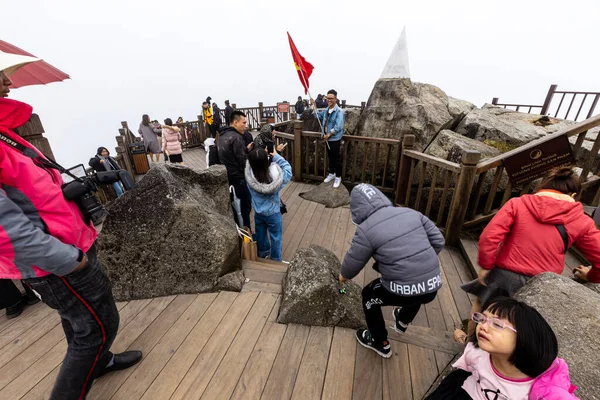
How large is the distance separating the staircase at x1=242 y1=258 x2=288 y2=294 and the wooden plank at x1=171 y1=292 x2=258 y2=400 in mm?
124

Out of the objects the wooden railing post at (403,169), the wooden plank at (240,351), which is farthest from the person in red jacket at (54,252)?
the wooden railing post at (403,169)

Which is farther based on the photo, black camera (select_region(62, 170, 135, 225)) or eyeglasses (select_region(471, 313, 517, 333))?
black camera (select_region(62, 170, 135, 225))

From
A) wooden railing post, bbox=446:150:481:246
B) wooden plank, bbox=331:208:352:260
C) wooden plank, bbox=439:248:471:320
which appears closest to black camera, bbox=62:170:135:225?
wooden plank, bbox=331:208:352:260

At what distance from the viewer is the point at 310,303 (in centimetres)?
228

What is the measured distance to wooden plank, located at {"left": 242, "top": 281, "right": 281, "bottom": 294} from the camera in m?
2.68

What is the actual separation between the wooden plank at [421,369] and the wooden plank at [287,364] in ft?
2.69

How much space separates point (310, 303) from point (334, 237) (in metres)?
2.13

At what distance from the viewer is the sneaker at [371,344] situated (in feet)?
6.61

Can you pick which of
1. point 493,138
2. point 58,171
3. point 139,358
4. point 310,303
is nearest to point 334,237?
point 310,303

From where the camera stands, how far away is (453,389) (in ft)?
4.52

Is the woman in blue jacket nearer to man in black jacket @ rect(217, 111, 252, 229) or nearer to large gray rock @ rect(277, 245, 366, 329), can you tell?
man in black jacket @ rect(217, 111, 252, 229)

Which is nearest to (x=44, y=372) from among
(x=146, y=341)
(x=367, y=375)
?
(x=146, y=341)

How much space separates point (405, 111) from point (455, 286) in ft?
13.5

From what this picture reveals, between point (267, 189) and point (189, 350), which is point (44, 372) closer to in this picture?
point (189, 350)
